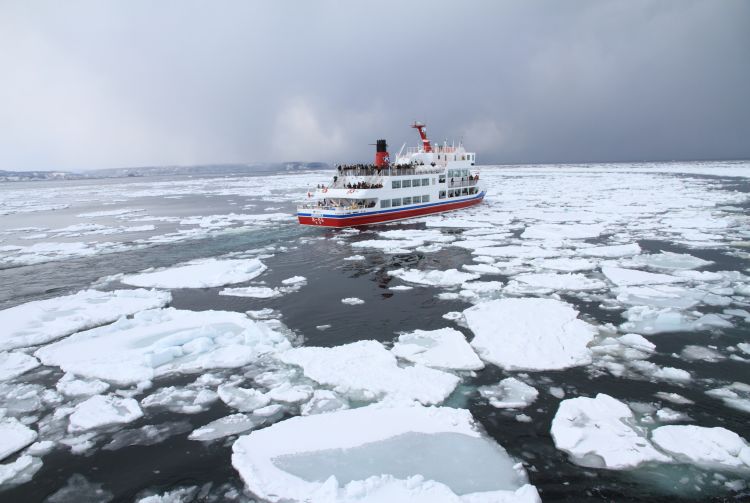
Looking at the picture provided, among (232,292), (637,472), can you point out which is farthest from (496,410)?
(232,292)

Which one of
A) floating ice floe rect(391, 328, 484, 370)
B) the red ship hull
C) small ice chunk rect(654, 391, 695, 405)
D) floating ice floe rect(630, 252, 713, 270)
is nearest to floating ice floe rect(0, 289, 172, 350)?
floating ice floe rect(391, 328, 484, 370)

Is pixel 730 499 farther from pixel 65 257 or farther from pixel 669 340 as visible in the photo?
pixel 65 257

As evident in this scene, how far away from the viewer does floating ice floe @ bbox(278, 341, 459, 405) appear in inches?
308

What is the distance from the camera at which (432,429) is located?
673 cm

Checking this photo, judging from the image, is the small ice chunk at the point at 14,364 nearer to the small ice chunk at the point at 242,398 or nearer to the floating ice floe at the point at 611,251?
the small ice chunk at the point at 242,398

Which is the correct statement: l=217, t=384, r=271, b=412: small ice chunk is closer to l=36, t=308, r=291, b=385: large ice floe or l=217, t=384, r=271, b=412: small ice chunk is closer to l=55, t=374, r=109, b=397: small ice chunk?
l=36, t=308, r=291, b=385: large ice floe

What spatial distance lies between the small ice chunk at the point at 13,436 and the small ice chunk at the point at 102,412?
22.5 inches

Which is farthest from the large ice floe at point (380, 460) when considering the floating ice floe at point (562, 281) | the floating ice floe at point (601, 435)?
the floating ice floe at point (562, 281)

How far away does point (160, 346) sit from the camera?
32.5 feet

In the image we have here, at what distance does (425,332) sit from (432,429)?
410 centimetres

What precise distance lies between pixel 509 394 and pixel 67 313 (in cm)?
1295

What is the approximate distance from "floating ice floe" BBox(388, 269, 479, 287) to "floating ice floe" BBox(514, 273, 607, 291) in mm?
1950

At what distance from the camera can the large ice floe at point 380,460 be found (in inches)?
211

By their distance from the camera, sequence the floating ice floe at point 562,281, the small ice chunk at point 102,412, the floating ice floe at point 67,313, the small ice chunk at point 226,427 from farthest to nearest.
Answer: the floating ice floe at point 562,281, the floating ice floe at point 67,313, the small ice chunk at point 102,412, the small ice chunk at point 226,427
